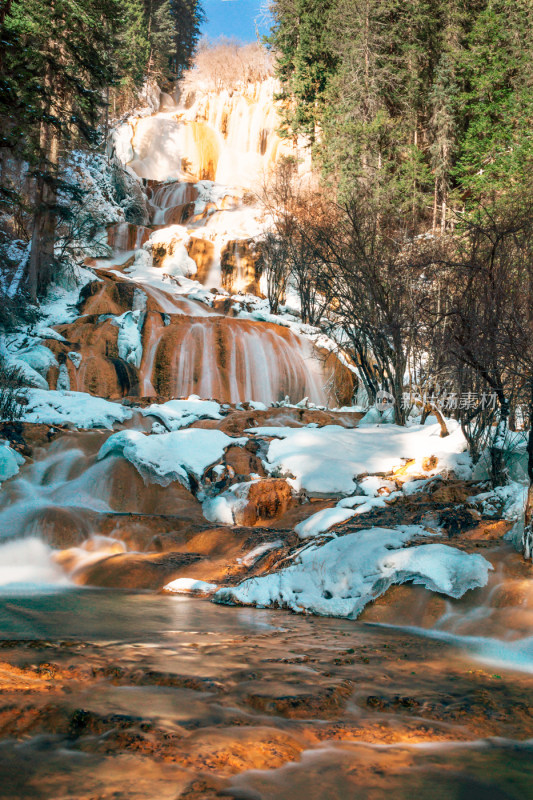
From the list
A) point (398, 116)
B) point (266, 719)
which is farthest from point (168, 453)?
point (398, 116)

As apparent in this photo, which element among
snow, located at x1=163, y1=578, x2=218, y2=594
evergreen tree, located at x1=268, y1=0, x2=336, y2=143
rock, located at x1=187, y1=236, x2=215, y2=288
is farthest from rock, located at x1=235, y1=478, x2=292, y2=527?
evergreen tree, located at x1=268, y1=0, x2=336, y2=143

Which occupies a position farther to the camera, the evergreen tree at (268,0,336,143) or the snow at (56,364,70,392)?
the evergreen tree at (268,0,336,143)

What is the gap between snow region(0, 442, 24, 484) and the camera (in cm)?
922

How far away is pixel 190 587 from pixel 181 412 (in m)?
7.09

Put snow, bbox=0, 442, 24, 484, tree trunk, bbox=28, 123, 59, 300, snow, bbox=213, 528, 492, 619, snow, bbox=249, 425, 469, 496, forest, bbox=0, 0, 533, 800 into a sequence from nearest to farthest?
forest, bbox=0, 0, 533, 800 → snow, bbox=213, 528, 492, 619 → snow, bbox=0, 442, 24, 484 → snow, bbox=249, 425, 469, 496 → tree trunk, bbox=28, 123, 59, 300

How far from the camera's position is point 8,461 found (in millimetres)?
9375

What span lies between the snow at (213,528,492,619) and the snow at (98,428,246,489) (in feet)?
13.3

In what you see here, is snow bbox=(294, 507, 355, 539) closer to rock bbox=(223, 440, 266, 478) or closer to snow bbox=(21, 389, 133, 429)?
rock bbox=(223, 440, 266, 478)

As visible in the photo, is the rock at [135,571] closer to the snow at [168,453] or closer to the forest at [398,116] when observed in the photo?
the snow at [168,453]

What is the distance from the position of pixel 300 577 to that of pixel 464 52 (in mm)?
29075

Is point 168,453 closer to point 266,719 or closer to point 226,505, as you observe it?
point 226,505

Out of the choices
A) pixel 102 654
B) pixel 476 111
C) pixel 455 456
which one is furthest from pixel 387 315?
pixel 476 111

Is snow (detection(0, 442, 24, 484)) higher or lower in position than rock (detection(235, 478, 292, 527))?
higher

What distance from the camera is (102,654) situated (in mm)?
3721
